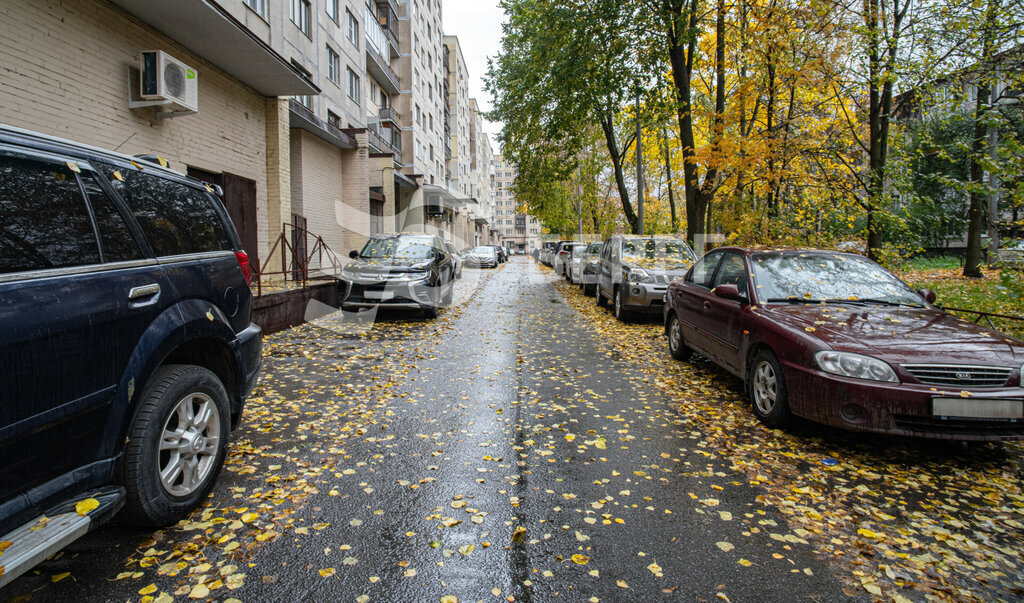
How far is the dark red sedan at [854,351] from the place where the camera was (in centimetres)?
377

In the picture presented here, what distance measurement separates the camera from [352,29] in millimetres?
23891

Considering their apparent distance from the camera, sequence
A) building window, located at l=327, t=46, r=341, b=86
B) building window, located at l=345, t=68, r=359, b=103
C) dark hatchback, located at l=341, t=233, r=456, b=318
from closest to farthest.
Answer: dark hatchback, located at l=341, t=233, r=456, b=318, building window, located at l=327, t=46, r=341, b=86, building window, located at l=345, t=68, r=359, b=103

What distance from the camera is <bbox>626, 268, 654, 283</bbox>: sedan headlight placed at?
10.7m

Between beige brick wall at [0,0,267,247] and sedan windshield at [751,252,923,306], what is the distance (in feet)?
31.3

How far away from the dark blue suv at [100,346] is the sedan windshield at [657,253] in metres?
9.29

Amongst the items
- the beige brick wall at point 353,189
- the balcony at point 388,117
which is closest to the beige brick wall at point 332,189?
the beige brick wall at point 353,189

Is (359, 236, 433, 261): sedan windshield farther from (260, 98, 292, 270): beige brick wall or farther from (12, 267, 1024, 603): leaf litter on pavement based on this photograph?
(12, 267, 1024, 603): leaf litter on pavement

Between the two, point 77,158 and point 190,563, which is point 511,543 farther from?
point 77,158

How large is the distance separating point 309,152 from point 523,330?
11511mm

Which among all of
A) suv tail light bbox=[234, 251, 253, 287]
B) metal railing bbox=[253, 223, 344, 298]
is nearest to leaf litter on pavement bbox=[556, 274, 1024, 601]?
suv tail light bbox=[234, 251, 253, 287]

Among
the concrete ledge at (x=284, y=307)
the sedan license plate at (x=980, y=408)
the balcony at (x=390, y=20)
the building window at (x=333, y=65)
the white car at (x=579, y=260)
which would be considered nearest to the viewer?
the sedan license plate at (x=980, y=408)

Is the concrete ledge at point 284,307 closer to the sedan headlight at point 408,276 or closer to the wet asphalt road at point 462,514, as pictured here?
the sedan headlight at point 408,276

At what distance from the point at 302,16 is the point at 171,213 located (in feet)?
58.6

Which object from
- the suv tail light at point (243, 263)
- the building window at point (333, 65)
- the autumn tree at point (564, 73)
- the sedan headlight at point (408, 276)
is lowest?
the sedan headlight at point (408, 276)
